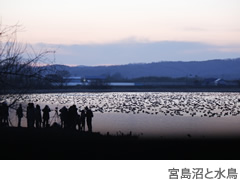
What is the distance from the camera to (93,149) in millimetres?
12773

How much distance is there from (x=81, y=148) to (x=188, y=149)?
131 inches

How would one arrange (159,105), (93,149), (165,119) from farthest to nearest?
1. (159,105)
2. (165,119)
3. (93,149)

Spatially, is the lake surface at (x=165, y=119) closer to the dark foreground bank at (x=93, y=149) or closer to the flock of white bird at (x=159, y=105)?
the flock of white bird at (x=159, y=105)

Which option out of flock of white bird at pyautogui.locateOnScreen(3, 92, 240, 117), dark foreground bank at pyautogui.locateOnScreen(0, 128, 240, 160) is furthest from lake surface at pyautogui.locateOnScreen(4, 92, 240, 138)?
dark foreground bank at pyautogui.locateOnScreen(0, 128, 240, 160)

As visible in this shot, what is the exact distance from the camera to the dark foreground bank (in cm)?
1159

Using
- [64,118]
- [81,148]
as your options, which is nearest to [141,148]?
[81,148]

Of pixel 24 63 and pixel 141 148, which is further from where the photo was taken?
pixel 24 63

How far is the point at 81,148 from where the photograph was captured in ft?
42.6

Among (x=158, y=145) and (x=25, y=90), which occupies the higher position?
(x=25, y=90)

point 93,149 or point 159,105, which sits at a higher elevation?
point 93,149

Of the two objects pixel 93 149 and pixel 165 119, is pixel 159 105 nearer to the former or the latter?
pixel 165 119

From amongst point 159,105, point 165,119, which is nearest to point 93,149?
point 165,119
